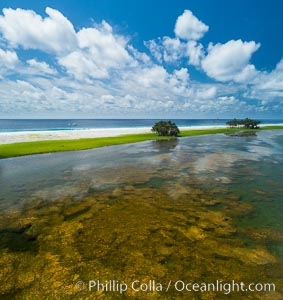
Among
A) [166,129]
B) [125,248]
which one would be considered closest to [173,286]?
[125,248]

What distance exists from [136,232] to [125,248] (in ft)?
5.05

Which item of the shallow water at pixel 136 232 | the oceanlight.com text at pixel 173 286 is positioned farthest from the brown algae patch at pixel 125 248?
the oceanlight.com text at pixel 173 286

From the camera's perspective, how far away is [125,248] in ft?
31.2

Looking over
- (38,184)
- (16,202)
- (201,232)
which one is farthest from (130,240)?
(38,184)

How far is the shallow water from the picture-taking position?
7.73 m

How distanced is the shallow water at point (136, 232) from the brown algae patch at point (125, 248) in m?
0.04

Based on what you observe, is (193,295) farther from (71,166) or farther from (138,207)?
(71,166)

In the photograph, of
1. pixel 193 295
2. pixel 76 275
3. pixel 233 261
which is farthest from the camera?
pixel 233 261

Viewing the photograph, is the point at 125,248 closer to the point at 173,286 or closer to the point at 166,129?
the point at 173,286

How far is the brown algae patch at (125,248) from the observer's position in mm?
7574

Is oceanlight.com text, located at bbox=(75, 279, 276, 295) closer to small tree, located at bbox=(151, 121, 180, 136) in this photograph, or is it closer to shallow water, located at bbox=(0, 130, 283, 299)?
shallow water, located at bbox=(0, 130, 283, 299)

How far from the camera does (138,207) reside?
14414 mm

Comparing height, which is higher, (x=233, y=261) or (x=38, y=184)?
(x=233, y=261)

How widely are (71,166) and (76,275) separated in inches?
809
